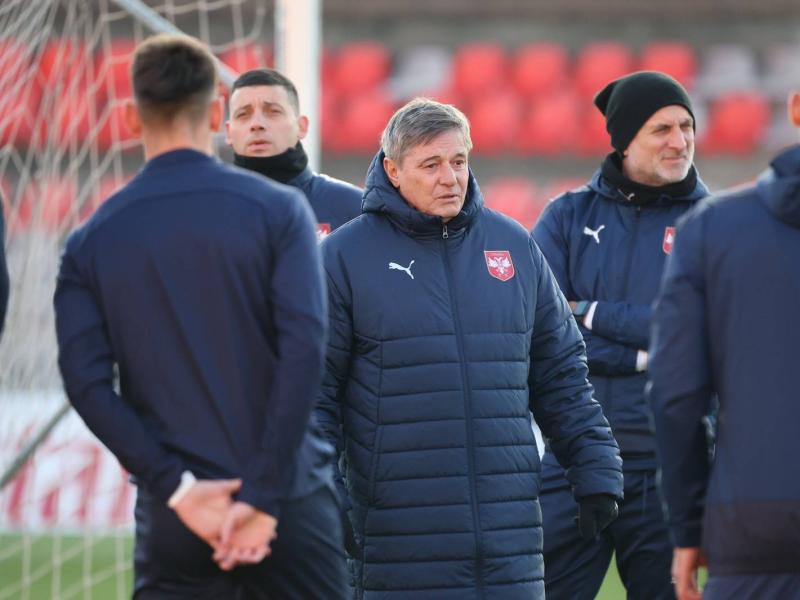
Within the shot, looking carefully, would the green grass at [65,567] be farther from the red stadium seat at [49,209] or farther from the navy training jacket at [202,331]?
the navy training jacket at [202,331]

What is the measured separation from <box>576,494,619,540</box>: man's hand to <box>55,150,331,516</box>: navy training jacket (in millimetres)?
1218

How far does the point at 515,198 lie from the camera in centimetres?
1739

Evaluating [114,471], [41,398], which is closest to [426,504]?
[41,398]

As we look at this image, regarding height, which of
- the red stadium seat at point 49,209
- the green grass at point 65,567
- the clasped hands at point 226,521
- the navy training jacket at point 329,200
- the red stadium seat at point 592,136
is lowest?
the green grass at point 65,567

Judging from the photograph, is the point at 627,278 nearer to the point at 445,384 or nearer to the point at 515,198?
the point at 445,384

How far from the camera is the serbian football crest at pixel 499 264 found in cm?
412

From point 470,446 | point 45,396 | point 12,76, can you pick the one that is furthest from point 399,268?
point 45,396

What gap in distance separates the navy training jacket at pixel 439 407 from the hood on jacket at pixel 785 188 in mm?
1087

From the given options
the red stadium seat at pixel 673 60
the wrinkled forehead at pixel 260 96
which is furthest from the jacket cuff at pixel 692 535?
the red stadium seat at pixel 673 60

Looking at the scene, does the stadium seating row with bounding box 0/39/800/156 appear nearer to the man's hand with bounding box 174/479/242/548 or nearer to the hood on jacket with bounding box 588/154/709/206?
the hood on jacket with bounding box 588/154/709/206

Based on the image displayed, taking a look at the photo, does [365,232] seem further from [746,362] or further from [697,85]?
[697,85]

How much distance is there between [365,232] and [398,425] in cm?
55

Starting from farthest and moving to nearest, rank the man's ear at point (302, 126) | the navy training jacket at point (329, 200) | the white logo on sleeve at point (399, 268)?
1. the man's ear at point (302, 126)
2. the navy training jacket at point (329, 200)
3. the white logo on sleeve at point (399, 268)

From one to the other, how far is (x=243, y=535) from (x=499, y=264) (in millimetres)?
1305
